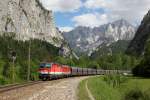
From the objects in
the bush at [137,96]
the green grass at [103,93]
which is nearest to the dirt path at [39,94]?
the green grass at [103,93]

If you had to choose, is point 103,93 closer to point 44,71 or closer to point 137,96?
point 137,96

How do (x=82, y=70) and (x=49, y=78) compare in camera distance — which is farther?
(x=82, y=70)

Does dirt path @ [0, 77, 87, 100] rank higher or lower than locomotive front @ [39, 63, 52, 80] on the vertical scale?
lower

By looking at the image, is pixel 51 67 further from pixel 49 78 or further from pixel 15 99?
pixel 15 99

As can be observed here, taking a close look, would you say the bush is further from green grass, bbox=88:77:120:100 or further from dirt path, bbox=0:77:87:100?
dirt path, bbox=0:77:87:100

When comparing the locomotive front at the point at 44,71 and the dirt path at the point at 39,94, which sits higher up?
the locomotive front at the point at 44,71

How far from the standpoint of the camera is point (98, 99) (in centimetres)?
2842

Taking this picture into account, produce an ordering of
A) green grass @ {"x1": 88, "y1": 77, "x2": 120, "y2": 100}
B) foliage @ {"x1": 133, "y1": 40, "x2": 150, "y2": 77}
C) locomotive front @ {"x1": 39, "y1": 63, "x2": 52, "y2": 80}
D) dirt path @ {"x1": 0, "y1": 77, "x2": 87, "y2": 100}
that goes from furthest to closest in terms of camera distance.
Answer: foliage @ {"x1": 133, "y1": 40, "x2": 150, "y2": 77} → locomotive front @ {"x1": 39, "y1": 63, "x2": 52, "y2": 80} → green grass @ {"x1": 88, "y1": 77, "x2": 120, "y2": 100} → dirt path @ {"x1": 0, "y1": 77, "x2": 87, "y2": 100}

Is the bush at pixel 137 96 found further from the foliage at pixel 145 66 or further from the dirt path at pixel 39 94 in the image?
the foliage at pixel 145 66

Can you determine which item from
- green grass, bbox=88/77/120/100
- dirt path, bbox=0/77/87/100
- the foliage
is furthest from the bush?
the foliage

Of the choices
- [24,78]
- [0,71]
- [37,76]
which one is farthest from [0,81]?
[37,76]

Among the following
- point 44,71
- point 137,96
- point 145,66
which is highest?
point 145,66

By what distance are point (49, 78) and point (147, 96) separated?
3612 centimetres

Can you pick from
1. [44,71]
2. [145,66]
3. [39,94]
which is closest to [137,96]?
[39,94]
